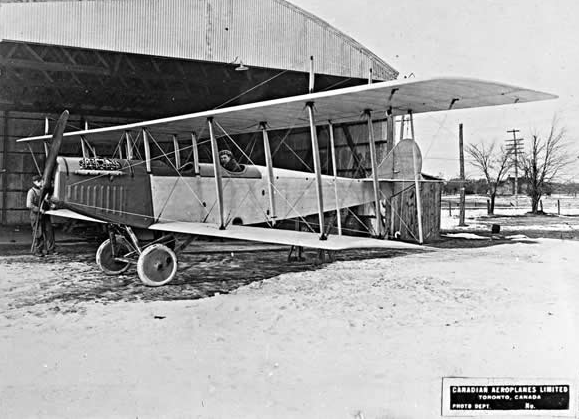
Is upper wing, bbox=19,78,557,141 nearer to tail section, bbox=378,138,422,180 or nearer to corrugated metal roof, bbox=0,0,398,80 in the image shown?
tail section, bbox=378,138,422,180

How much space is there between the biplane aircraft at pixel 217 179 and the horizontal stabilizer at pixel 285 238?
0.04 ft

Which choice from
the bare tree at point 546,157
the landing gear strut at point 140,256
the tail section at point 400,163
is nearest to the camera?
the landing gear strut at point 140,256

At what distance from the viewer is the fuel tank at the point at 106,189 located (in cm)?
566

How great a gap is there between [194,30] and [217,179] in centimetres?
401

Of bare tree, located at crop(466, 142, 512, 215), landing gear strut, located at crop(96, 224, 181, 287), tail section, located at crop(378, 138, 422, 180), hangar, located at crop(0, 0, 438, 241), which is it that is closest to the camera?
landing gear strut, located at crop(96, 224, 181, 287)

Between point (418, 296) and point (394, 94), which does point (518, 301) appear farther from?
A: point (394, 94)

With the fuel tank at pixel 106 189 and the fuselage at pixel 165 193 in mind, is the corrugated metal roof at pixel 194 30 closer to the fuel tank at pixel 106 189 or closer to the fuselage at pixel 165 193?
the fuselage at pixel 165 193

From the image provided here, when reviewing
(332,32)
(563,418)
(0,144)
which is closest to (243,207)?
(332,32)

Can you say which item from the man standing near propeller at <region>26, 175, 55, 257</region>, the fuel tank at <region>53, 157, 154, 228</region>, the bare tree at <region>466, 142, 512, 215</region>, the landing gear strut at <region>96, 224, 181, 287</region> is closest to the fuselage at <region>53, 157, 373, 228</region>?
the fuel tank at <region>53, 157, 154, 228</region>

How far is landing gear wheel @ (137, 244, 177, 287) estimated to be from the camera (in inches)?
232

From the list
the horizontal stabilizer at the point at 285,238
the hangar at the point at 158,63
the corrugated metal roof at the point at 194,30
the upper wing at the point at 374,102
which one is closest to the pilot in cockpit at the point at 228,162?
the upper wing at the point at 374,102

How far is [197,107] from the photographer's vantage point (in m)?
15.5

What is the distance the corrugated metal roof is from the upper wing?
2.60m

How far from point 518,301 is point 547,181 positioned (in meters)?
11.7
